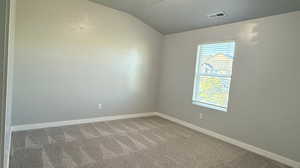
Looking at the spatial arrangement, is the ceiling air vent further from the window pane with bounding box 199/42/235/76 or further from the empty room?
the window pane with bounding box 199/42/235/76

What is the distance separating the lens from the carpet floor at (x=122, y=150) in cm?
242

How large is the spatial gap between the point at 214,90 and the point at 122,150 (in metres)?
2.41

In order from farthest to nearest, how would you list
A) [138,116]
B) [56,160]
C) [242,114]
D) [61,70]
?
[138,116], [61,70], [242,114], [56,160]

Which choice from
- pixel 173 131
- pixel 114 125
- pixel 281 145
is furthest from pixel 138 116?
pixel 281 145

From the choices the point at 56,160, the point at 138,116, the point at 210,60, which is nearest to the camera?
the point at 56,160

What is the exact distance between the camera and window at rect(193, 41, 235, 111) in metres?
3.61

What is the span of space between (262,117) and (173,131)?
5.93ft

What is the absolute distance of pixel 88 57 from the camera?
399 cm

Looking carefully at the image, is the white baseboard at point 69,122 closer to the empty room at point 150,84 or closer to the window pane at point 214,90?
the empty room at point 150,84

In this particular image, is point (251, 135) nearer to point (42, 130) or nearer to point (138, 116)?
point (138, 116)

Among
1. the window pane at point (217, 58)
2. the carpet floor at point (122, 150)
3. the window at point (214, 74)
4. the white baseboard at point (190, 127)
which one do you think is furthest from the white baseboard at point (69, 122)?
the window pane at point (217, 58)

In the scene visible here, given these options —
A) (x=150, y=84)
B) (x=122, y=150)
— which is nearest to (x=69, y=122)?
(x=122, y=150)

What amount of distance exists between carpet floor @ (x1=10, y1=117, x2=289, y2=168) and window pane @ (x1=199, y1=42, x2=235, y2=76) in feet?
4.94

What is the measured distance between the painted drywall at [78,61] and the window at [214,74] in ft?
5.00
